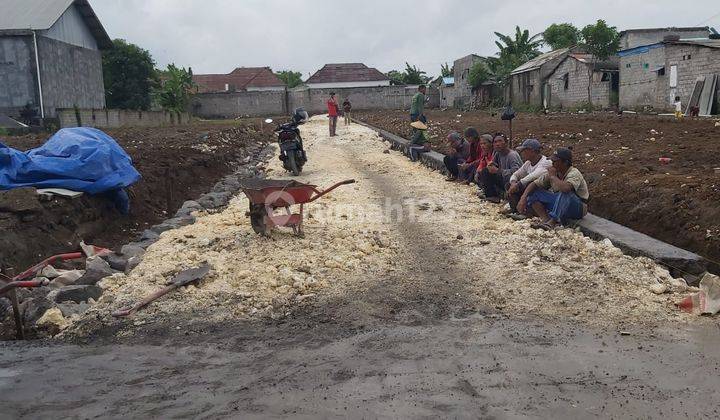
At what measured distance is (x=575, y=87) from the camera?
99.5 feet

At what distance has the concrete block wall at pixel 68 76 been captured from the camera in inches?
1023

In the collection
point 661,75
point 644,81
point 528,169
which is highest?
point 661,75

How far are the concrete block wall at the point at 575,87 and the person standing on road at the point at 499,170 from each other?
873 inches

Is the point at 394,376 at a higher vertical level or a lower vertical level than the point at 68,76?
lower

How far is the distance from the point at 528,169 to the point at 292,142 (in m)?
5.84

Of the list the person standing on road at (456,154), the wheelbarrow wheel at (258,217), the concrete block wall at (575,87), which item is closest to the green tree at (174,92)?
the concrete block wall at (575,87)

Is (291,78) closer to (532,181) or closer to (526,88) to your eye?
(526,88)

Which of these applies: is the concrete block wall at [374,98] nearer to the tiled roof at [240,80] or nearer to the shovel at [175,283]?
the tiled roof at [240,80]

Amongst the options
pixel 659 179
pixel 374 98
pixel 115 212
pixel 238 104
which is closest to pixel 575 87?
pixel 374 98

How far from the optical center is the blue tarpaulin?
7234mm

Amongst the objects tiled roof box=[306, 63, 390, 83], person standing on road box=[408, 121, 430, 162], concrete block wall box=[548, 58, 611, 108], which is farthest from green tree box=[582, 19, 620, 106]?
tiled roof box=[306, 63, 390, 83]

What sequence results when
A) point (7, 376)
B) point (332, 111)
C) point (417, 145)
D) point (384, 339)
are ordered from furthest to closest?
point (332, 111) < point (417, 145) < point (384, 339) < point (7, 376)

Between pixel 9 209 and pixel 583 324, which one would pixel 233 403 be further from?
pixel 9 209

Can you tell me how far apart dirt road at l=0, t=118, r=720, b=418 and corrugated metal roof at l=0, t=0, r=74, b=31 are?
24070 mm
